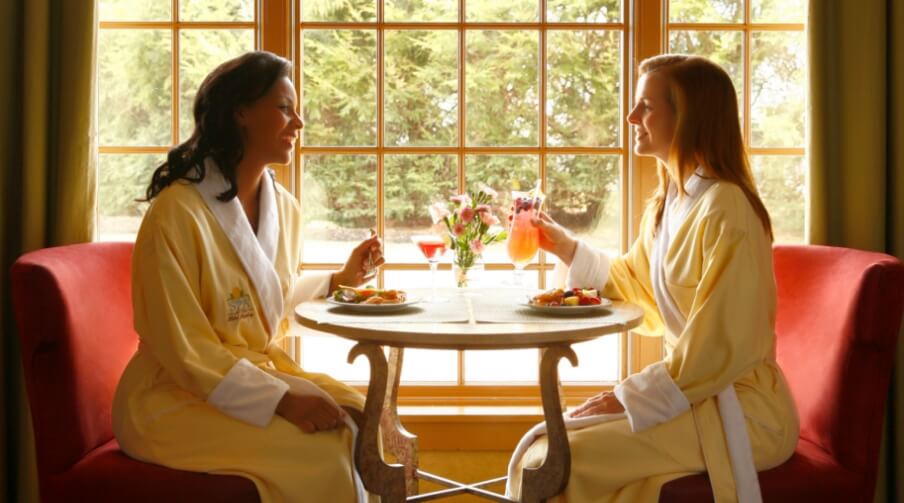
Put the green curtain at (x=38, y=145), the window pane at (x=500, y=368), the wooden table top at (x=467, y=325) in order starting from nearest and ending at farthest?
the wooden table top at (x=467, y=325), the green curtain at (x=38, y=145), the window pane at (x=500, y=368)

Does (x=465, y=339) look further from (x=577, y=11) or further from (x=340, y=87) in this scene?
(x=577, y=11)

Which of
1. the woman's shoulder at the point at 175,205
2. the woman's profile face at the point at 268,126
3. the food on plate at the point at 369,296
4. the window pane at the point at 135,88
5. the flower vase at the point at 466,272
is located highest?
the window pane at the point at 135,88

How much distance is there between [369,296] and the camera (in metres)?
2.25

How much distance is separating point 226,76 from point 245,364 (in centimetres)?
71

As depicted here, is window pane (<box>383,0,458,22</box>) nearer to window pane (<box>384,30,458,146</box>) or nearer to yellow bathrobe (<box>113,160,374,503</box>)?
window pane (<box>384,30,458,146</box>)

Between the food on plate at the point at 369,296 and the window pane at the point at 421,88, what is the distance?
80cm

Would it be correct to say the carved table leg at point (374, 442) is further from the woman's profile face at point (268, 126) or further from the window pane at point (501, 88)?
the window pane at point (501, 88)

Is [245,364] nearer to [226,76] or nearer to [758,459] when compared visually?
[226,76]

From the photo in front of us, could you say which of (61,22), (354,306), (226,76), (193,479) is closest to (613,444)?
(354,306)

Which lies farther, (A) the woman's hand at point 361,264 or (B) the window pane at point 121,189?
(B) the window pane at point 121,189

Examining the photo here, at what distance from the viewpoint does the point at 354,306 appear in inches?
86.0

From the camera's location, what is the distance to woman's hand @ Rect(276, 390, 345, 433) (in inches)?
77.4

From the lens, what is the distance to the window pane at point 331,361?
9.98 ft

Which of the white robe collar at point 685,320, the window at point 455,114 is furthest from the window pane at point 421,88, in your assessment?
the white robe collar at point 685,320
